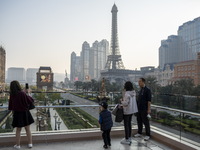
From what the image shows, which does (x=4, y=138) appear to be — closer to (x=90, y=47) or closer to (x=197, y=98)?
(x=197, y=98)

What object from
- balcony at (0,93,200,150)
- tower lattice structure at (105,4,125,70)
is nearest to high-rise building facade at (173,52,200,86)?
tower lattice structure at (105,4,125,70)

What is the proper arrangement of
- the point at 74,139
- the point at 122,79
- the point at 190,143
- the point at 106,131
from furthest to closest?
the point at 122,79 < the point at 74,139 < the point at 106,131 < the point at 190,143

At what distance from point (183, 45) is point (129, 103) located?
87.1 metres

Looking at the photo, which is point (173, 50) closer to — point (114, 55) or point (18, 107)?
point (114, 55)

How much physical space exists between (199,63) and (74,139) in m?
46.9

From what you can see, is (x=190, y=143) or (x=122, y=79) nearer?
(x=190, y=143)

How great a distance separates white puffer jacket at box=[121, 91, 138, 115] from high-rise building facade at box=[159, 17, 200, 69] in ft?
242

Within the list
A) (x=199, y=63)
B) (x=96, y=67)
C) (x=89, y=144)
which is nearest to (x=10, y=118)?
(x=89, y=144)

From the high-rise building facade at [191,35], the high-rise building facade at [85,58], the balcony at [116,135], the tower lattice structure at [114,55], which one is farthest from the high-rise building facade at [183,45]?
the high-rise building facade at [85,58]

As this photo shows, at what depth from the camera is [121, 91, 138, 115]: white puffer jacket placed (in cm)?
474

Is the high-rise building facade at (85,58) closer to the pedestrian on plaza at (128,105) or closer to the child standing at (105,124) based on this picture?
the pedestrian on plaza at (128,105)

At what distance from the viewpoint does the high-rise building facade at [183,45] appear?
7599 cm

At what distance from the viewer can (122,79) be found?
8238 cm

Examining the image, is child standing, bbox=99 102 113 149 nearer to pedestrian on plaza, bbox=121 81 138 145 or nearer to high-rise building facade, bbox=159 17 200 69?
pedestrian on plaza, bbox=121 81 138 145
